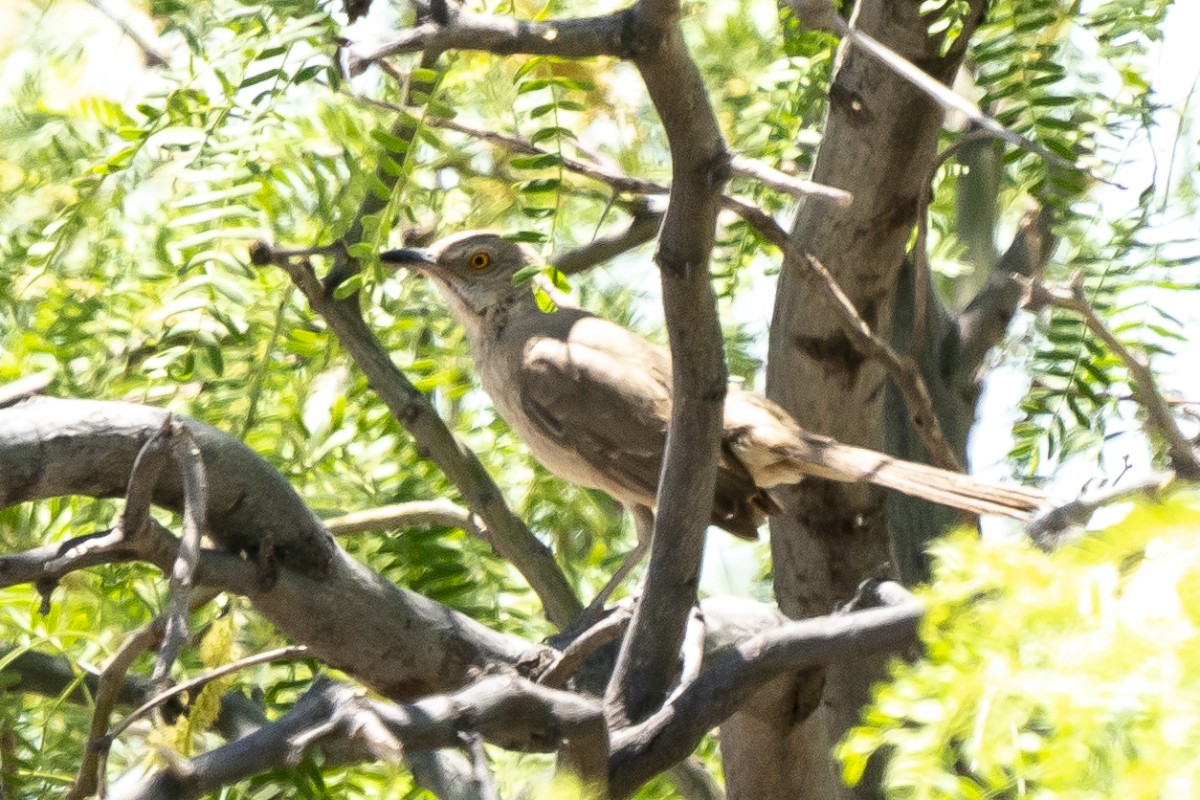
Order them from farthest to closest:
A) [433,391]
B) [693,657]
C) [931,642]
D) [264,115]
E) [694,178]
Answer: [433,391] < [264,115] < [693,657] < [694,178] < [931,642]

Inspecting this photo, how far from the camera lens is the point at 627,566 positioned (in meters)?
4.98

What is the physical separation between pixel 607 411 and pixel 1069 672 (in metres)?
3.97

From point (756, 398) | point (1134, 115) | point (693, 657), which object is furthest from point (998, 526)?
point (693, 657)

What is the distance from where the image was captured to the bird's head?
5.51 m

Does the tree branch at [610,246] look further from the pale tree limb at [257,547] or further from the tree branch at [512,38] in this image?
the tree branch at [512,38]

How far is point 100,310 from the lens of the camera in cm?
424

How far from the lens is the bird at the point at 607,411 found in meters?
4.57

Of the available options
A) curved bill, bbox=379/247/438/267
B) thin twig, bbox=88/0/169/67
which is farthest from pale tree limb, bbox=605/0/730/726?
thin twig, bbox=88/0/169/67

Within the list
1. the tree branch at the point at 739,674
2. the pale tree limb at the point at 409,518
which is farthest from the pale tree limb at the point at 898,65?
the pale tree limb at the point at 409,518

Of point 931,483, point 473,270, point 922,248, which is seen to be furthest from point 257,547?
point 473,270

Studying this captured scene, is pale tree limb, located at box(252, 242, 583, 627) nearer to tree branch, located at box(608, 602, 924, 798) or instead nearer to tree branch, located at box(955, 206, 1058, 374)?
tree branch, located at box(608, 602, 924, 798)

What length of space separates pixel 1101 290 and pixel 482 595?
7.01 feet

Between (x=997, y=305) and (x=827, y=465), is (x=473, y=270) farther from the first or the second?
(x=997, y=305)

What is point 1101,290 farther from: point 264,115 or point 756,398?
point 264,115
